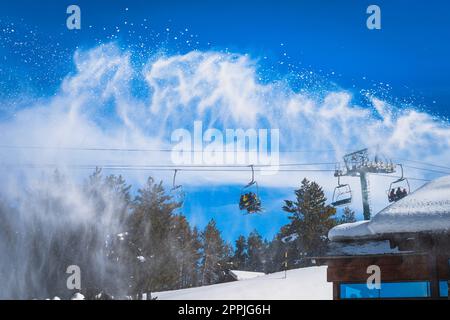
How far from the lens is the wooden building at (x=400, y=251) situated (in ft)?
18.7

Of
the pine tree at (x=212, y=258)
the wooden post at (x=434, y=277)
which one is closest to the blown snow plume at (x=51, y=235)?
the wooden post at (x=434, y=277)

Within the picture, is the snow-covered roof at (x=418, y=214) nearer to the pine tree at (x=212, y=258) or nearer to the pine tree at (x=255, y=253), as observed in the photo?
the pine tree at (x=212, y=258)

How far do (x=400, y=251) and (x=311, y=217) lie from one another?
9.01m

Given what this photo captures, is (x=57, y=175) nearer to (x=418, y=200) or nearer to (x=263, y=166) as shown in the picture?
(x=263, y=166)

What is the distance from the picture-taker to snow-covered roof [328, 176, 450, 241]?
5.53 metres

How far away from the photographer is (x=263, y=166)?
5.72 m

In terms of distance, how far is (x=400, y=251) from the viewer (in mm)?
6707

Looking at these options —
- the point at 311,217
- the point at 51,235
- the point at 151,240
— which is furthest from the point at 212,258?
the point at 51,235

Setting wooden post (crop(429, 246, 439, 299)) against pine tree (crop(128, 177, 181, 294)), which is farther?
pine tree (crop(128, 177, 181, 294))

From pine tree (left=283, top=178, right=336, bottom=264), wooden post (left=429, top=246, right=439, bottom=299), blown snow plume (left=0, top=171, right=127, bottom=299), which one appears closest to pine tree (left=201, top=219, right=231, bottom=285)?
pine tree (left=283, top=178, right=336, bottom=264)

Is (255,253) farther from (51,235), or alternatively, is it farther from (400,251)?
(400,251)

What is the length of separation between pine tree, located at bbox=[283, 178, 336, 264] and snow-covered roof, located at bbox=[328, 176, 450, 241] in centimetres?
582

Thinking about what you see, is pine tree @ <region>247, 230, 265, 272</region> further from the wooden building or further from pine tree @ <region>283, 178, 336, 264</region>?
the wooden building

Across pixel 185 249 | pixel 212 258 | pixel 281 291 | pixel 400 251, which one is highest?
pixel 185 249
